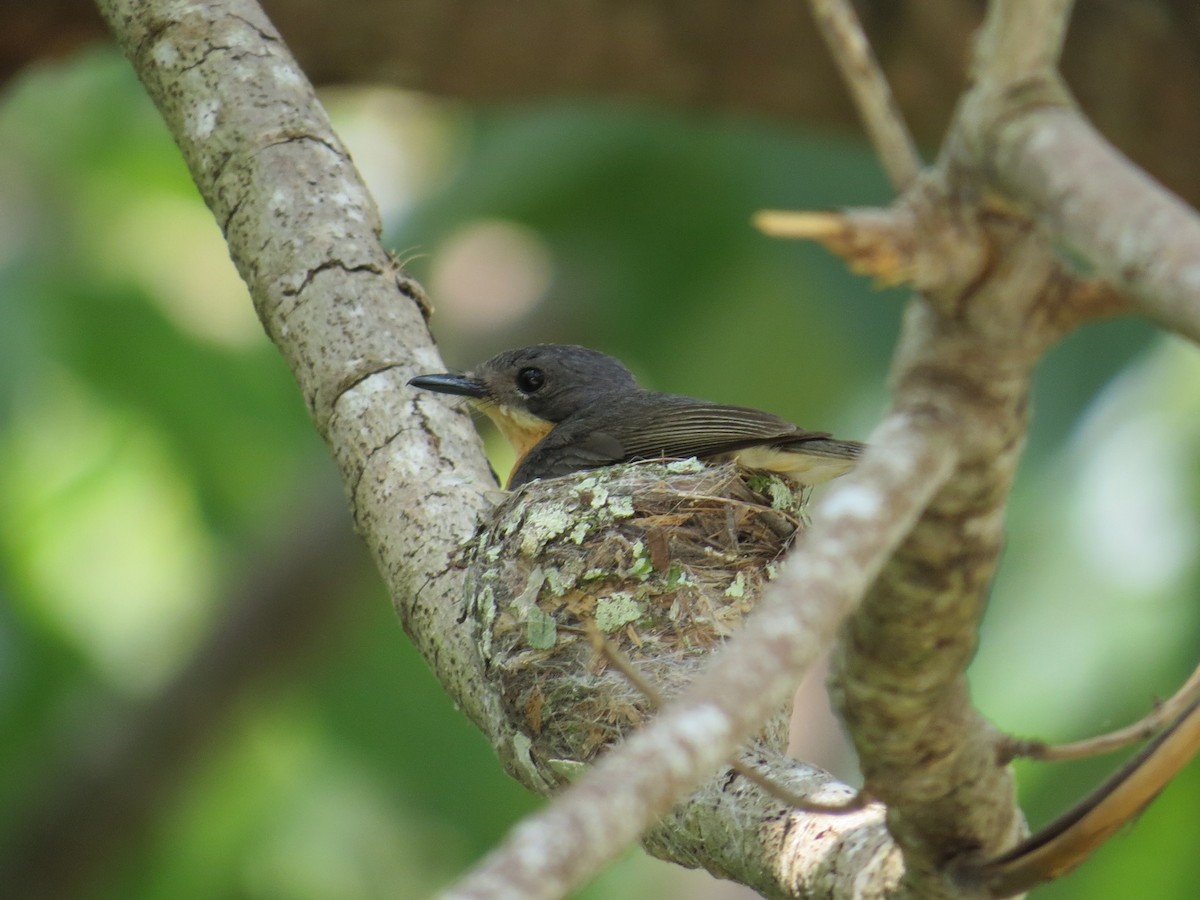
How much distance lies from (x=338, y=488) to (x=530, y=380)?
406cm

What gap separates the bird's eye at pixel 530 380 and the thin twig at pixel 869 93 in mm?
4386

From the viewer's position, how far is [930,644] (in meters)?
2.16

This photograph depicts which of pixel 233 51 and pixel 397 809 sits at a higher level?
pixel 233 51

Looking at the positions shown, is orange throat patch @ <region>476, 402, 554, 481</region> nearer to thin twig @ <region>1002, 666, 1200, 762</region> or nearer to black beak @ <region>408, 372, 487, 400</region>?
black beak @ <region>408, 372, 487, 400</region>

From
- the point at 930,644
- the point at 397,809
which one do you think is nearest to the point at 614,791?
the point at 930,644

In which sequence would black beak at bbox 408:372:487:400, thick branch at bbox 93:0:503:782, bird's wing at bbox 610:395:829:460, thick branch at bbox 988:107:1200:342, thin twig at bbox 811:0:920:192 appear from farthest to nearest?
bird's wing at bbox 610:395:829:460
black beak at bbox 408:372:487:400
thick branch at bbox 93:0:503:782
thin twig at bbox 811:0:920:192
thick branch at bbox 988:107:1200:342

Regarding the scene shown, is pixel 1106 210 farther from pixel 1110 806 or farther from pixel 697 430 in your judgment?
pixel 697 430

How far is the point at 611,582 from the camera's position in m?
4.27

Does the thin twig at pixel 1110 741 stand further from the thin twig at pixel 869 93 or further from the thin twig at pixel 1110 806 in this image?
the thin twig at pixel 869 93

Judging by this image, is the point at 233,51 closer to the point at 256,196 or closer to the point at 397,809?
the point at 256,196

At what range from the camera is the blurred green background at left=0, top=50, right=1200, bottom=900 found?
9117mm

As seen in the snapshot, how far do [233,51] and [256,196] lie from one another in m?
0.47

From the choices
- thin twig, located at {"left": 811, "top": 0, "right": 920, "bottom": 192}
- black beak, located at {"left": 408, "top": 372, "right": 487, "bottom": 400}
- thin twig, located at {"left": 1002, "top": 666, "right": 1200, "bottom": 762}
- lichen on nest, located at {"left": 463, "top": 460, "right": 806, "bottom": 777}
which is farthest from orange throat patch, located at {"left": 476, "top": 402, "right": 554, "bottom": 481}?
thin twig, located at {"left": 811, "top": 0, "right": 920, "bottom": 192}

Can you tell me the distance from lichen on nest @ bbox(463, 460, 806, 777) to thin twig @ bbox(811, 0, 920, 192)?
1924 millimetres
